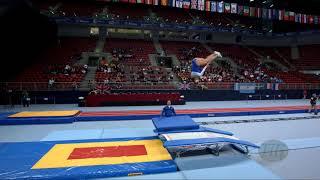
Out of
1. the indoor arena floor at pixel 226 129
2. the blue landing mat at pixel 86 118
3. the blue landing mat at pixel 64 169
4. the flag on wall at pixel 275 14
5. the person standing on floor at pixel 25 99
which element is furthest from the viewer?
the flag on wall at pixel 275 14

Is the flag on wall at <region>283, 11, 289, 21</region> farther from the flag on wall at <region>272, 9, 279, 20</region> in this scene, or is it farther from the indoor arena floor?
the indoor arena floor

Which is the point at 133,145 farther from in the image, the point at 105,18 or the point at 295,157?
the point at 105,18

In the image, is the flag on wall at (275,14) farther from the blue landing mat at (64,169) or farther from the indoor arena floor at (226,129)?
the blue landing mat at (64,169)

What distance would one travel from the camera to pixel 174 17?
97.7 feet

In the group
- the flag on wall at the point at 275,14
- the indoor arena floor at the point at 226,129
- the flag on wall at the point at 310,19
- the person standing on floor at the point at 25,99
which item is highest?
the flag on wall at the point at 275,14

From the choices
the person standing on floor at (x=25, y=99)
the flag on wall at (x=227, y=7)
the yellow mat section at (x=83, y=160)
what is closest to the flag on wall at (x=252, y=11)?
the flag on wall at (x=227, y=7)

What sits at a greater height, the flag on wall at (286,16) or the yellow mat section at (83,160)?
the flag on wall at (286,16)

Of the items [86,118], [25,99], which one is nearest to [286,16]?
[86,118]

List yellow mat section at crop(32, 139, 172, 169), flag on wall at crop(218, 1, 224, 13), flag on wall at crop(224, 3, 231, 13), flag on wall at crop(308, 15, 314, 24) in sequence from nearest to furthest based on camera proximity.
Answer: yellow mat section at crop(32, 139, 172, 169)
flag on wall at crop(218, 1, 224, 13)
flag on wall at crop(224, 3, 231, 13)
flag on wall at crop(308, 15, 314, 24)

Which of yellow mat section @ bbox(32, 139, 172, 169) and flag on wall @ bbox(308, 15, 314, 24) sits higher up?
flag on wall @ bbox(308, 15, 314, 24)

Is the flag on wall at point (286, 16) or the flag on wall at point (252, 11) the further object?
the flag on wall at point (286, 16)

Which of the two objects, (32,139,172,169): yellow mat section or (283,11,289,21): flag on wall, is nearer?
(32,139,172,169): yellow mat section

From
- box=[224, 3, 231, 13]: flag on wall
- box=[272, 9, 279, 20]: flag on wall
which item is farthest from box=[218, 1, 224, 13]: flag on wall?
box=[272, 9, 279, 20]: flag on wall

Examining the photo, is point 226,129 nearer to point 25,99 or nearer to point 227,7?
point 25,99
